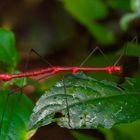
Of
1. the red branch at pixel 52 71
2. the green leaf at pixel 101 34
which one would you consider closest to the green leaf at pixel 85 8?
the green leaf at pixel 101 34

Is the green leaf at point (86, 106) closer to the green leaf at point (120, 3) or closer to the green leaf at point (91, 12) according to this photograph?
the green leaf at point (91, 12)

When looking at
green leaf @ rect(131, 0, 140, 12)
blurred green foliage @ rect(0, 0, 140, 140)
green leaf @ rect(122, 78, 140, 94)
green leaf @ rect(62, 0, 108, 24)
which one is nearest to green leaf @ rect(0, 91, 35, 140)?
green leaf @ rect(122, 78, 140, 94)

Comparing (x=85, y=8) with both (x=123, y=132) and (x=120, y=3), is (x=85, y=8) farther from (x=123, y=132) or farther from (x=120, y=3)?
(x=123, y=132)

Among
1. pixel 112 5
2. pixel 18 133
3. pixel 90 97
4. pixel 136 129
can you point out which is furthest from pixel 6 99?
pixel 112 5

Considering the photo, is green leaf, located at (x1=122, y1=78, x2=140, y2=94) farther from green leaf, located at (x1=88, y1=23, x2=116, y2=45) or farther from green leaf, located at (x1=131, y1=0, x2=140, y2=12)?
green leaf, located at (x1=88, y1=23, x2=116, y2=45)

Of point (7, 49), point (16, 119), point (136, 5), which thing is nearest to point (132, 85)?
point (16, 119)
